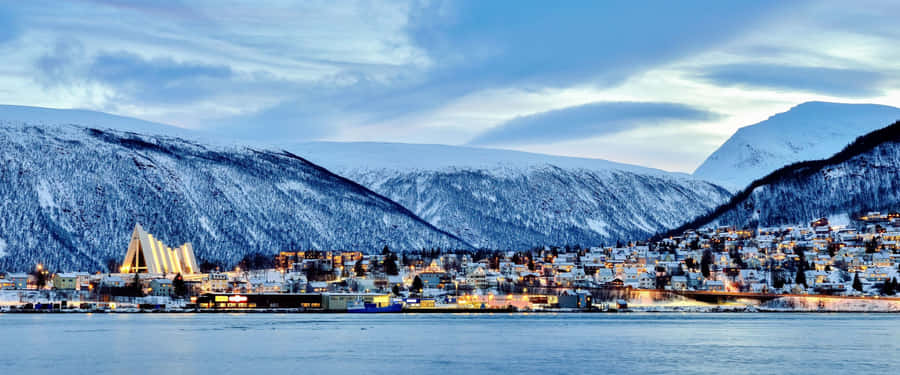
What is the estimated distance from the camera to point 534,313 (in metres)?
196

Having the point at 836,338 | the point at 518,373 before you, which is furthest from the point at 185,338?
the point at 836,338

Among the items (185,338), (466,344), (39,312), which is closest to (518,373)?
(466,344)

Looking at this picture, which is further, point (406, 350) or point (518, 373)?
point (406, 350)

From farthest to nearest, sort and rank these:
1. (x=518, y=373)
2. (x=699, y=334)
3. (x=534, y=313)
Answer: (x=534, y=313) → (x=699, y=334) → (x=518, y=373)

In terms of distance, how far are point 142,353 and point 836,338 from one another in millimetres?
59862

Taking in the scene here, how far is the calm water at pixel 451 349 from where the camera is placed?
256 feet

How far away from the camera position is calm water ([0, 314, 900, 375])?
78062mm

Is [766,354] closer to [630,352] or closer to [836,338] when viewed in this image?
[630,352]

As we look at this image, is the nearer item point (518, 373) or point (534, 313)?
point (518, 373)

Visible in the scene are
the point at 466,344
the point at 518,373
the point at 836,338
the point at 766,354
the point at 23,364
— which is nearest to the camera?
the point at 518,373

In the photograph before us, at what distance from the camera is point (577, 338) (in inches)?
4348

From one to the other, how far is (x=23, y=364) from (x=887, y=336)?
7360 cm

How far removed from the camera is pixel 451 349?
95.6 m

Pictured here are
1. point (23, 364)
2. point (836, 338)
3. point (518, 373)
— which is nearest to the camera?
point (518, 373)
